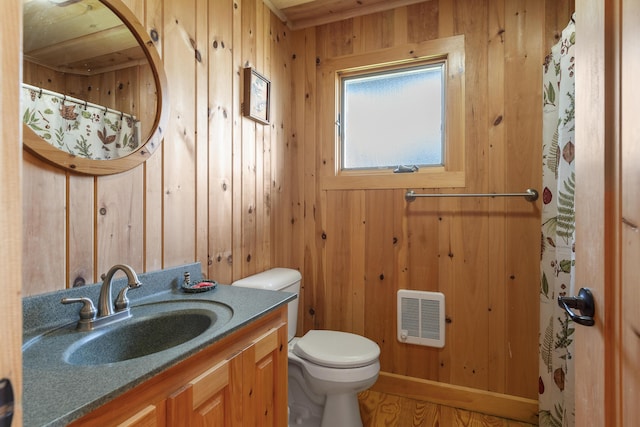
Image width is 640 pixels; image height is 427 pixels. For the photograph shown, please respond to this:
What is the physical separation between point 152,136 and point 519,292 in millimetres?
1979

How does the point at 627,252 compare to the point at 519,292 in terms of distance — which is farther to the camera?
the point at 519,292

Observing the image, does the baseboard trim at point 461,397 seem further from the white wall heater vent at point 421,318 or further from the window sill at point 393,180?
the window sill at point 393,180

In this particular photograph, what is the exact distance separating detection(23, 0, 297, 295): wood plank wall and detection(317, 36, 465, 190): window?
0.35 metres

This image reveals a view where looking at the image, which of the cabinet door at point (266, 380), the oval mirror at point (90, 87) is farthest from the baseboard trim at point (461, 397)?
the oval mirror at point (90, 87)

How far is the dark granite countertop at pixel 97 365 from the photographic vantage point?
0.57m

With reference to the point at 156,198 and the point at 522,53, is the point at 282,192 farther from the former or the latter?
the point at 522,53

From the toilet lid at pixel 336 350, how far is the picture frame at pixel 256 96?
1272 mm

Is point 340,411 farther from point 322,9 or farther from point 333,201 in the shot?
point 322,9

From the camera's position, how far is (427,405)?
6.33 feet

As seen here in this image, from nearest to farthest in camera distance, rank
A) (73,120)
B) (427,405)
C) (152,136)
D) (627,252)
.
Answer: (627,252) → (73,120) → (152,136) → (427,405)

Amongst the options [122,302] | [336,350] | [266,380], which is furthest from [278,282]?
[122,302]

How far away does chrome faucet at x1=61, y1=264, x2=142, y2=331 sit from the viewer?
935 millimetres

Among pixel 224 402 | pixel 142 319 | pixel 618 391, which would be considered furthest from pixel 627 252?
pixel 142 319

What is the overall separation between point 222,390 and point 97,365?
1.11 feet
